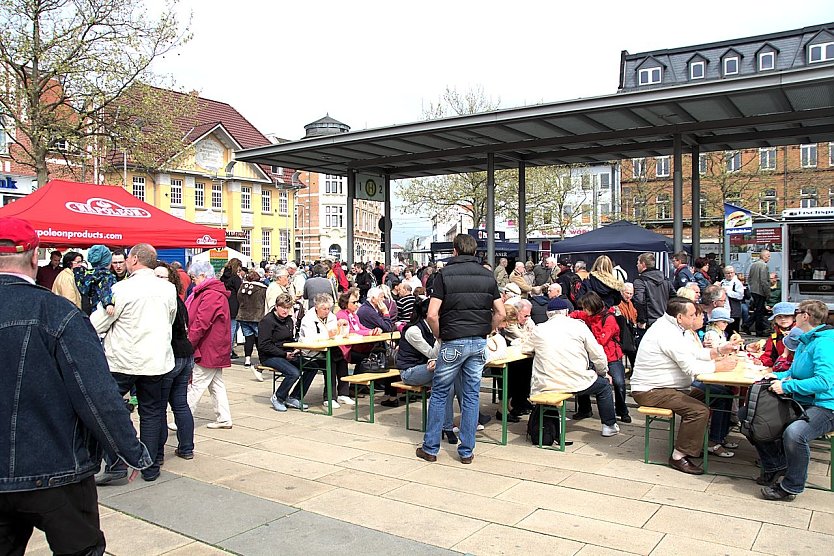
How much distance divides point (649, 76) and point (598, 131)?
4230 centimetres

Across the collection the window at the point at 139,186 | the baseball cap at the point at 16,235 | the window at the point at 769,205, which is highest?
the window at the point at 139,186

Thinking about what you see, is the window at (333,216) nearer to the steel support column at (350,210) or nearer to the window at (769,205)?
the window at (769,205)

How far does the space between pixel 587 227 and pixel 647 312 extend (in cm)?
4464

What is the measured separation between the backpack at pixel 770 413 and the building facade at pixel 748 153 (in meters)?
40.3

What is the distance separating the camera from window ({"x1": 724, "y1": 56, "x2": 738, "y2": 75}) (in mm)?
49250

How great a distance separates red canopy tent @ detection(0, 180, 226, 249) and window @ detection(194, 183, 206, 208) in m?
36.6

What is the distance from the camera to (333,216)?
73562 millimetres

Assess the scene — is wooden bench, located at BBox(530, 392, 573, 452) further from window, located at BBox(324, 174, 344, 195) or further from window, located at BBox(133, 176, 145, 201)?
window, located at BBox(324, 174, 344, 195)

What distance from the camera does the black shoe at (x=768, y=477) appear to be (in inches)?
217

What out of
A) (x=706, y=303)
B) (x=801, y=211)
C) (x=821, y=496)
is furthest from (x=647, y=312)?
(x=801, y=211)

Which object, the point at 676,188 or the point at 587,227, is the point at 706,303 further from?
the point at 587,227

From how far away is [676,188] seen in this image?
12984 mm

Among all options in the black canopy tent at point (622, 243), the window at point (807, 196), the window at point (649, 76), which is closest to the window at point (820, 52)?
the window at point (807, 196)

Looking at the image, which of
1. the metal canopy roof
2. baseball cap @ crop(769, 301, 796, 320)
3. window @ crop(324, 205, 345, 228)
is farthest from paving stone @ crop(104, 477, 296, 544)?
window @ crop(324, 205, 345, 228)
